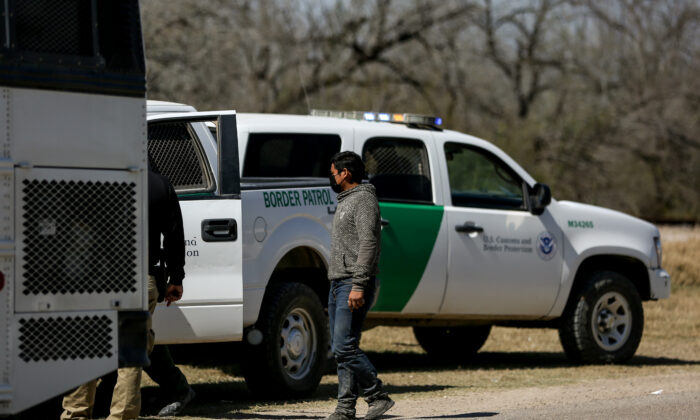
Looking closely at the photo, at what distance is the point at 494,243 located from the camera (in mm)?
11125

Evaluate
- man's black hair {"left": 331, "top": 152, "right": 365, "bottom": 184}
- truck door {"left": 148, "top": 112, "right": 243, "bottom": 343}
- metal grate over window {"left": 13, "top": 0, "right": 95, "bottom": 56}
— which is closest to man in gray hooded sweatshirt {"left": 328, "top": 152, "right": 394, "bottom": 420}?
man's black hair {"left": 331, "top": 152, "right": 365, "bottom": 184}

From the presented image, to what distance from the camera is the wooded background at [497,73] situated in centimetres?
2495

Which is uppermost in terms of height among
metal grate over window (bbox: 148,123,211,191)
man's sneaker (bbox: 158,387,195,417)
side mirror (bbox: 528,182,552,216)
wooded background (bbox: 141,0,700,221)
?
wooded background (bbox: 141,0,700,221)

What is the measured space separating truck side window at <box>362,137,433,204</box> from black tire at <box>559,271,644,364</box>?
2.17m

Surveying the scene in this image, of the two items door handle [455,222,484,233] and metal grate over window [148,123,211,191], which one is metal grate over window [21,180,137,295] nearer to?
metal grate over window [148,123,211,191]

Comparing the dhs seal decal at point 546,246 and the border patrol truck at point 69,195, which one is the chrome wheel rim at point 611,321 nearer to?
the dhs seal decal at point 546,246

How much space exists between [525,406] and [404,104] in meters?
16.3

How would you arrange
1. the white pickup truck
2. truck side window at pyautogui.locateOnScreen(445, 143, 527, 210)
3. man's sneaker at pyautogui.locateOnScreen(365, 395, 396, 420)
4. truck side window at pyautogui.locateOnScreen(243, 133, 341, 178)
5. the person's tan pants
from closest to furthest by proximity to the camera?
the person's tan pants
man's sneaker at pyautogui.locateOnScreen(365, 395, 396, 420)
the white pickup truck
truck side window at pyautogui.locateOnScreen(243, 133, 341, 178)
truck side window at pyautogui.locateOnScreen(445, 143, 527, 210)

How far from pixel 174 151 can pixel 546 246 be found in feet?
13.9

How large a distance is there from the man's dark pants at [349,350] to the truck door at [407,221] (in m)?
2.37

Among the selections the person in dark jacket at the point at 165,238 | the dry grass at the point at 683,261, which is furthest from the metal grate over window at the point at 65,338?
the dry grass at the point at 683,261

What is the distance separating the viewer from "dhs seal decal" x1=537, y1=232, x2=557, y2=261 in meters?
11.5

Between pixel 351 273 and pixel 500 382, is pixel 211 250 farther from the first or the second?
pixel 500 382

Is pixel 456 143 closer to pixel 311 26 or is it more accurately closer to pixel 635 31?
pixel 311 26
